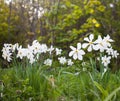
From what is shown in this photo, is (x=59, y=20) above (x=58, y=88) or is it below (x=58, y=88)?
above

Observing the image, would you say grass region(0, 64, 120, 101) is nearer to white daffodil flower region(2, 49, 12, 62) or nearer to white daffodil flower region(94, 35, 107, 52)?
white daffodil flower region(94, 35, 107, 52)

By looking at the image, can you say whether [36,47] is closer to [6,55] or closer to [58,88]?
[6,55]

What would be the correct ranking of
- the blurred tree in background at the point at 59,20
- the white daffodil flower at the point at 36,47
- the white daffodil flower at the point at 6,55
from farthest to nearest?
the blurred tree in background at the point at 59,20
the white daffodil flower at the point at 6,55
the white daffodil flower at the point at 36,47

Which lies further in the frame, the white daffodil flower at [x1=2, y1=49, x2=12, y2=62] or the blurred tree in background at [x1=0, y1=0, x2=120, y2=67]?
the blurred tree in background at [x1=0, y1=0, x2=120, y2=67]

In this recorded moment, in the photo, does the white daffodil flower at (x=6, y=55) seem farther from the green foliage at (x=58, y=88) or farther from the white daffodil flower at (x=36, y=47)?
the green foliage at (x=58, y=88)

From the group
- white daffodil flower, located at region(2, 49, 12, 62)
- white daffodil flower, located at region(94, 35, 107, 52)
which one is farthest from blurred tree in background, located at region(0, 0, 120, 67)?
white daffodil flower, located at region(94, 35, 107, 52)

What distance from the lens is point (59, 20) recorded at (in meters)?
8.38

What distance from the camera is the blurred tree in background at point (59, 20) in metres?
7.83

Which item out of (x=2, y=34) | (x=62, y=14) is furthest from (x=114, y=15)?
(x=2, y=34)

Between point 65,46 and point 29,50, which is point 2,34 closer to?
point 65,46

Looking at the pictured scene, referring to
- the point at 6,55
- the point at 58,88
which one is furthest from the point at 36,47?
the point at 58,88

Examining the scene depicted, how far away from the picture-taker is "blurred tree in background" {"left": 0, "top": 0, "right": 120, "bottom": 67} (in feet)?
25.7

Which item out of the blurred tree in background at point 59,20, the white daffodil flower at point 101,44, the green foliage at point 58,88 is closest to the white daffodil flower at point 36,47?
the green foliage at point 58,88

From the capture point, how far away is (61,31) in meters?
→ 8.51
